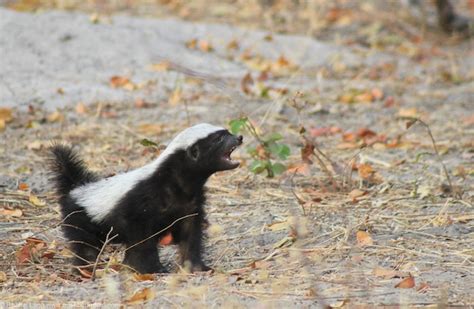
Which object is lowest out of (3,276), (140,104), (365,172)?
(140,104)

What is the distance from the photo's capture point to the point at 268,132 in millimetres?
10008

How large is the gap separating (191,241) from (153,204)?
33cm

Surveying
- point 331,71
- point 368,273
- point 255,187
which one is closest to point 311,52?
point 331,71

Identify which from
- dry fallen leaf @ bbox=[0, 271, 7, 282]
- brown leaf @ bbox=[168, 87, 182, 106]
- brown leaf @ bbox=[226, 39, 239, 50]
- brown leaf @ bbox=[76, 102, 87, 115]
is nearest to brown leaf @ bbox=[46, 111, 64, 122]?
brown leaf @ bbox=[76, 102, 87, 115]

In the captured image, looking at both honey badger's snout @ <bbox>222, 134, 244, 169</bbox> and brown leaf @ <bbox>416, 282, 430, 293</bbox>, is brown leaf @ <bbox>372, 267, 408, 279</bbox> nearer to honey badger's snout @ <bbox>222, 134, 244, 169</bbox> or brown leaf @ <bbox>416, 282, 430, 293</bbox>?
brown leaf @ <bbox>416, 282, 430, 293</bbox>

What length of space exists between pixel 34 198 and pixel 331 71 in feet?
19.8

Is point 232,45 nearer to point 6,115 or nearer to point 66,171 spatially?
Result: point 6,115

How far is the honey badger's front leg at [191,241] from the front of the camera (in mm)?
6317

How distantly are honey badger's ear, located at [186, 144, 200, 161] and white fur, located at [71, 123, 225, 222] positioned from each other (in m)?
0.03

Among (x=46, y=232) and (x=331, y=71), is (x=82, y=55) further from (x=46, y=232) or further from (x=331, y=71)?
(x=46, y=232)

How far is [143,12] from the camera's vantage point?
1548 cm

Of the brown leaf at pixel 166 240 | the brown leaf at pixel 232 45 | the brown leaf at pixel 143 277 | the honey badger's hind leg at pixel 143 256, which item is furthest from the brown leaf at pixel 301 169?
the brown leaf at pixel 232 45

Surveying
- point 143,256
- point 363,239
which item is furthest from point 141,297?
point 363,239

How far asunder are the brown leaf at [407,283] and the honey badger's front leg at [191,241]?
1356 millimetres
